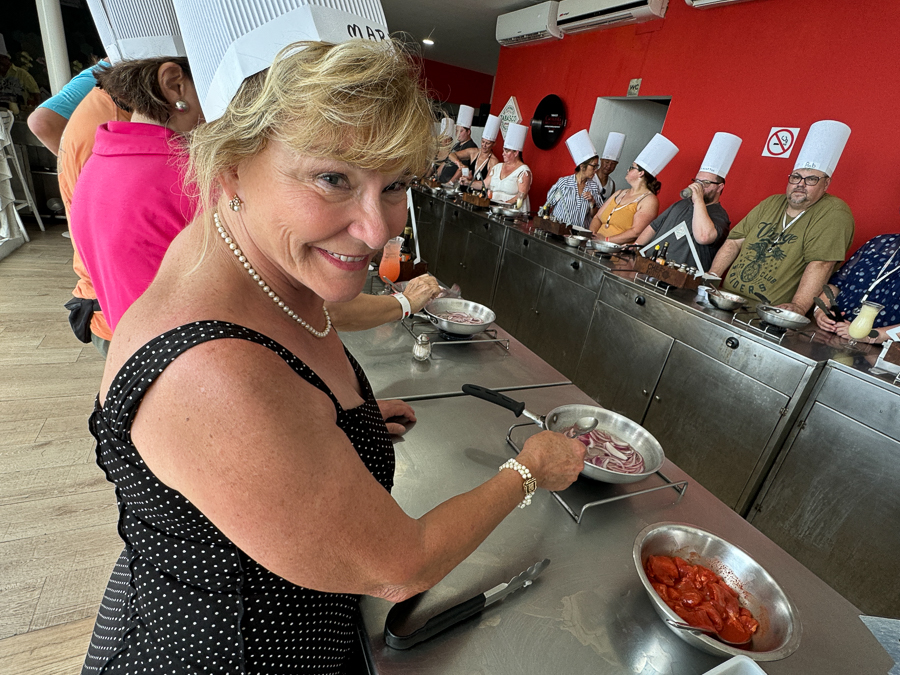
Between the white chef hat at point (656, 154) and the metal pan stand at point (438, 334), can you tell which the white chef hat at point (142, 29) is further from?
the white chef hat at point (656, 154)

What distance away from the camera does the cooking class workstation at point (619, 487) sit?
2.38 feet

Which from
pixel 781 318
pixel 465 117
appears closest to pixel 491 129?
pixel 465 117

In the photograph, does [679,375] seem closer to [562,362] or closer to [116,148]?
[562,362]

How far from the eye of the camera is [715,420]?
2.33m

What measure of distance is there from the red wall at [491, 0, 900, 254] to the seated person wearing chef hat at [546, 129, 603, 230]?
28.8 inches

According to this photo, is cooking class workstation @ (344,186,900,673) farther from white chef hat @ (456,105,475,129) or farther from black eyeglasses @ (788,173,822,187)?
white chef hat @ (456,105,475,129)

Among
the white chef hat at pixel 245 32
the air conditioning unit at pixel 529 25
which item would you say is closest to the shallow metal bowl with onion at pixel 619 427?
the white chef hat at pixel 245 32

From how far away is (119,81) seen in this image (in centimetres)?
111

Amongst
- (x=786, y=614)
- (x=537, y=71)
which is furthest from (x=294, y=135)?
(x=537, y=71)

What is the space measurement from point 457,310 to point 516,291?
211 cm

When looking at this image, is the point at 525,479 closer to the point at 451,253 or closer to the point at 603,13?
the point at 451,253

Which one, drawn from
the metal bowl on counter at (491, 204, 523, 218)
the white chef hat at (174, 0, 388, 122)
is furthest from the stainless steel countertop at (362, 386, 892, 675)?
the metal bowl on counter at (491, 204, 523, 218)

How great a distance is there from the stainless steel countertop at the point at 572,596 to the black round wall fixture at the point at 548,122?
5.96 metres

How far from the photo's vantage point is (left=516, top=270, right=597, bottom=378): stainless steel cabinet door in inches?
124
